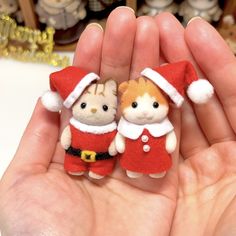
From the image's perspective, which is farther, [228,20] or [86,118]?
[228,20]

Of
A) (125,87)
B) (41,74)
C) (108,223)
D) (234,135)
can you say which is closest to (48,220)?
(108,223)

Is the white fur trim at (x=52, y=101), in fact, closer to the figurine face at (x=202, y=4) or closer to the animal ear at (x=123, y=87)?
Answer: the animal ear at (x=123, y=87)

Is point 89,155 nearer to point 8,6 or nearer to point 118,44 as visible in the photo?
point 118,44

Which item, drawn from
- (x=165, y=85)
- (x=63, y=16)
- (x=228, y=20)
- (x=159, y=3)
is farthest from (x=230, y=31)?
(x=165, y=85)

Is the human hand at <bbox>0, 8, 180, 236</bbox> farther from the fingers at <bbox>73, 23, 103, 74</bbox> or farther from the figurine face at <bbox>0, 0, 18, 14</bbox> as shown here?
the figurine face at <bbox>0, 0, 18, 14</bbox>

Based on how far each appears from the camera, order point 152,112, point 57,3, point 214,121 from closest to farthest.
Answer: point 152,112 → point 214,121 → point 57,3

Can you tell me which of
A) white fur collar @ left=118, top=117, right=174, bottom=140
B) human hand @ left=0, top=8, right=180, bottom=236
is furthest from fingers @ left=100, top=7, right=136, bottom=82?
white fur collar @ left=118, top=117, right=174, bottom=140
